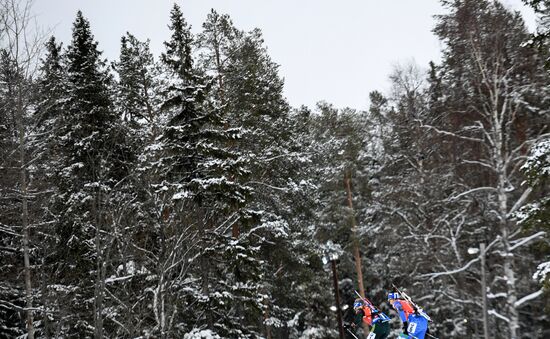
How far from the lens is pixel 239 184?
15.6 m

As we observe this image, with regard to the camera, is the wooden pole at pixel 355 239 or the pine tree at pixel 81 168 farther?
the wooden pole at pixel 355 239

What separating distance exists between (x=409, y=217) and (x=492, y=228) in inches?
166

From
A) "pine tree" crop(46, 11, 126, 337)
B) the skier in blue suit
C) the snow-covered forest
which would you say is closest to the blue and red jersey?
the skier in blue suit

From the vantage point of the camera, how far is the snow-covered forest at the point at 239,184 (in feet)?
41.4

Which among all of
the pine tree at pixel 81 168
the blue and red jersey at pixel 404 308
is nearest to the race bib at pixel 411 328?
the blue and red jersey at pixel 404 308

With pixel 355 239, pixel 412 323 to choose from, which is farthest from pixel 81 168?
pixel 355 239

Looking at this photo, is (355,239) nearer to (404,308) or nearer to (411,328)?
(404,308)

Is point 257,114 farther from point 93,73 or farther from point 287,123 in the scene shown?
point 93,73

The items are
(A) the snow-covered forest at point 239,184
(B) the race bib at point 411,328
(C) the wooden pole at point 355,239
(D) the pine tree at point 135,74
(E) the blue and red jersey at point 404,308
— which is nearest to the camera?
(B) the race bib at point 411,328

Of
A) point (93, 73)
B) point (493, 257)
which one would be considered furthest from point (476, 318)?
point (93, 73)

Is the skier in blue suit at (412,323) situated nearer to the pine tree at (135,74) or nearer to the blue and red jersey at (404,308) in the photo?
the blue and red jersey at (404,308)

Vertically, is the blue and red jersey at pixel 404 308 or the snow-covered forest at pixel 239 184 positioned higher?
the snow-covered forest at pixel 239 184

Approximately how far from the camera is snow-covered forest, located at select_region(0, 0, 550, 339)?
1262 cm

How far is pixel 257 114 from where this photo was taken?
21.2 metres
